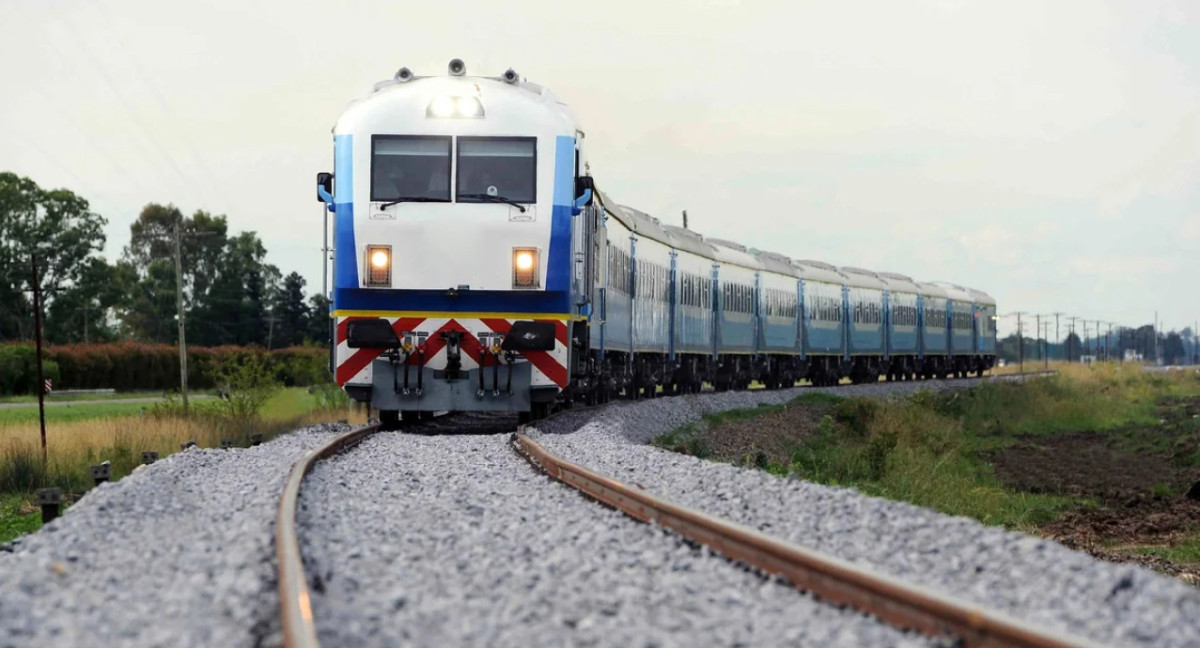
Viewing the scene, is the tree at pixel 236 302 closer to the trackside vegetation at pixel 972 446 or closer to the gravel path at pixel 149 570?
the trackside vegetation at pixel 972 446

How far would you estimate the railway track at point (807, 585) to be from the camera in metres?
4.31

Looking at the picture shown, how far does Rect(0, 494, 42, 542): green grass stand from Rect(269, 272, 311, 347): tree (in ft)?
253

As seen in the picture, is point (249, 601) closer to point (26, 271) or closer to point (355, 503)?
point (355, 503)

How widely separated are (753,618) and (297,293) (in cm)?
9119

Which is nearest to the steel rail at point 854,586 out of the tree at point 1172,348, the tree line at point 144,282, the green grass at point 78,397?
the green grass at point 78,397

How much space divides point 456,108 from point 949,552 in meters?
9.21

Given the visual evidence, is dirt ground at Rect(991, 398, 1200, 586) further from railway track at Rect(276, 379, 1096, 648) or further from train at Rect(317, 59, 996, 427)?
railway track at Rect(276, 379, 1096, 648)

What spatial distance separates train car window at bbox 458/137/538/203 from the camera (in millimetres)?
14555

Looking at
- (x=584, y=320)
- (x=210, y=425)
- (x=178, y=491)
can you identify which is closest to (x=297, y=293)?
(x=210, y=425)

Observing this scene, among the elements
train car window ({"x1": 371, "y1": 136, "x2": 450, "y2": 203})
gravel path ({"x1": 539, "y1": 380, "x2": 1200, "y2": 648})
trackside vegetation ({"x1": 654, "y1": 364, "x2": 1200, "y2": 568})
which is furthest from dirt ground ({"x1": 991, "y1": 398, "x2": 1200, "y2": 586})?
train car window ({"x1": 371, "y1": 136, "x2": 450, "y2": 203})

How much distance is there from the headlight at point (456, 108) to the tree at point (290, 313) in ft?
261

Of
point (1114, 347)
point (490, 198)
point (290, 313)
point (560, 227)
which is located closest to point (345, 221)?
point (490, 198)

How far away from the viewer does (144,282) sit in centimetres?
8462

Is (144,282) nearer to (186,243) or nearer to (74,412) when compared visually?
(186,243)
